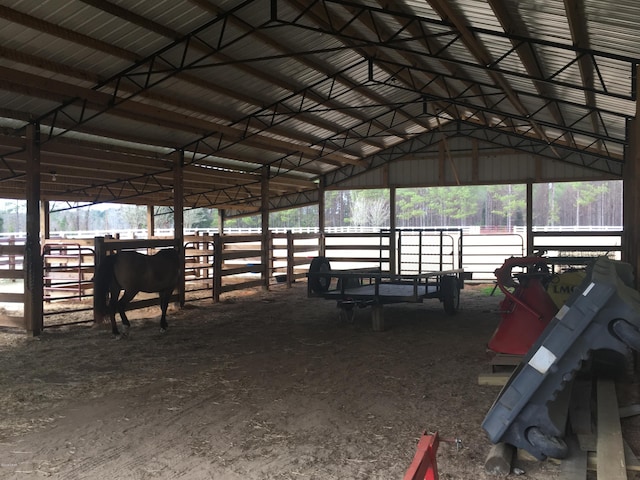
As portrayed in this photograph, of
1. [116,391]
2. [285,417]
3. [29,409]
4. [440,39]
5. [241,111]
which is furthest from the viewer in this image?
[241,111]

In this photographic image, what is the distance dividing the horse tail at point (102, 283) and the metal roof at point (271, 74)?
2.14 meters

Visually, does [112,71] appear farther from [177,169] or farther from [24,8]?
[177,169]

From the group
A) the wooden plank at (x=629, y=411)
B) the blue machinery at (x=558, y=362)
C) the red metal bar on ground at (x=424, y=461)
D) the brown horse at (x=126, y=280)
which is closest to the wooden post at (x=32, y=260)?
the brown horse at (x=126, y=280)

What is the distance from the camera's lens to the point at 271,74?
9.05 meters

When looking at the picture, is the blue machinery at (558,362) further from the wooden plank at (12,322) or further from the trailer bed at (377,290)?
the wooden plank at (12,322)

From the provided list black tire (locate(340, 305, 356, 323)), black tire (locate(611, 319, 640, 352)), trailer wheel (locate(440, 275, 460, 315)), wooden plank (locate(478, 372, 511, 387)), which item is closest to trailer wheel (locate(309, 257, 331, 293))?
black tire (locate(340, 305, 356, 323))

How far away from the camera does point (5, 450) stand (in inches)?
133

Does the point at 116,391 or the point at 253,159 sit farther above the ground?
the point at 253,159

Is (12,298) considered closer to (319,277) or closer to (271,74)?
(319,277)

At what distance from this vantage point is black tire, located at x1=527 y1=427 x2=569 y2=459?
9.71 feet

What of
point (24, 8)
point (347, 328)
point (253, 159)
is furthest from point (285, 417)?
point (253, 159)

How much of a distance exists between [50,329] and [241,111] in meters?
5.38

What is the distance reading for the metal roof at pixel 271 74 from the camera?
5.98 metres

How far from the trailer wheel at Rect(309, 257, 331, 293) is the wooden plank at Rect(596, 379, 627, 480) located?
477 centimetres
